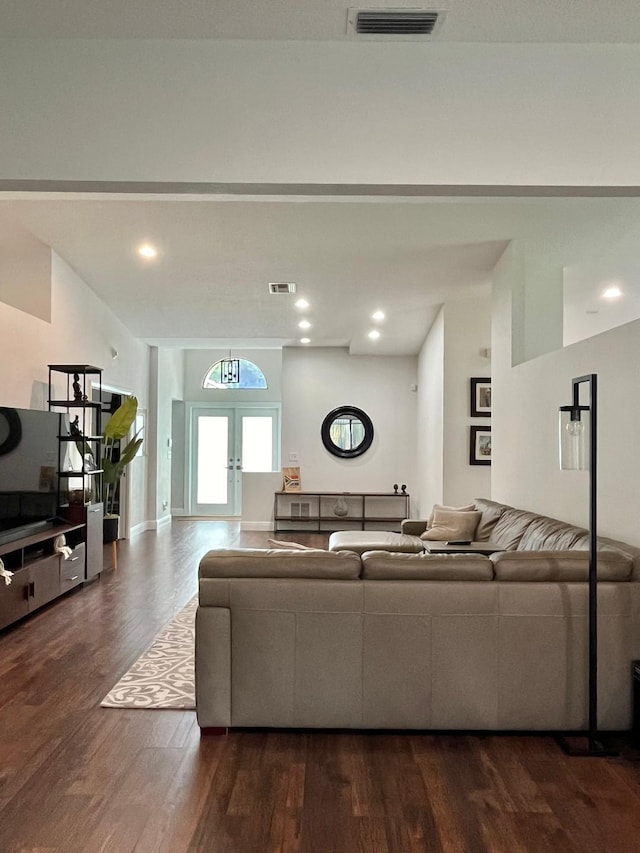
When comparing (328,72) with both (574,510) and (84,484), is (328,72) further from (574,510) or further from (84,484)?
(84,484)

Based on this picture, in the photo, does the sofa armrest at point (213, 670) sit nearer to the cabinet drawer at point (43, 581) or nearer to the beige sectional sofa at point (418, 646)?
the beige sectional sofa at point (418, 646)

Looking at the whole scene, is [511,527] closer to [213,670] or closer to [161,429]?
[213,670]

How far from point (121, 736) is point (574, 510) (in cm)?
302

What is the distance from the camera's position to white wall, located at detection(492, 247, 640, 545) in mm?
3648

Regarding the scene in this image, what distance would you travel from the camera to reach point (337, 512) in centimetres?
1035

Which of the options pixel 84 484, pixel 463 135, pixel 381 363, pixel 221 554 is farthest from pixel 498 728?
pixel 381 363

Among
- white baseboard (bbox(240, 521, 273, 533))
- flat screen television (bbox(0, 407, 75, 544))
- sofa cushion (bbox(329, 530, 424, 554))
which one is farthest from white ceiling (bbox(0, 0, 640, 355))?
white baseboard (bbox(240, 521, 273, 533))

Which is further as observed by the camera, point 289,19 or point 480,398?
point 480,398

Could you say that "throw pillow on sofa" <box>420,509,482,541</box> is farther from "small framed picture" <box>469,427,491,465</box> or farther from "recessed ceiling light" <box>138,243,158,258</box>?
"recessed ceiling light" <box>138,243,158,258</box>

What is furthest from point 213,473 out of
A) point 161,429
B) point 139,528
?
point 139,528

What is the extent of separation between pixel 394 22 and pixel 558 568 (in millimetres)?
2345

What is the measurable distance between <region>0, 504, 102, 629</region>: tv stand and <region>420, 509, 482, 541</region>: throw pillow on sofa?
10.1 feet

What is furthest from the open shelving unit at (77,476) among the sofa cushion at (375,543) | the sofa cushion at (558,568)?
the sofa cushion at (558,568)

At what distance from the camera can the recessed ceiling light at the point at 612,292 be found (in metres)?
6.57
